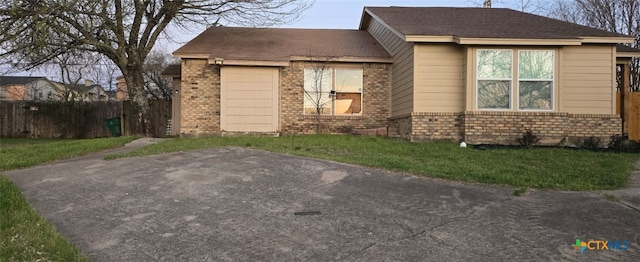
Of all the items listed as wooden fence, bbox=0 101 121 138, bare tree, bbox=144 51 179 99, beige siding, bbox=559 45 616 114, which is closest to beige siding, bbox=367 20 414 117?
beige siding, bbox=559 45 616 114

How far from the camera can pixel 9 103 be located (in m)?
19.3

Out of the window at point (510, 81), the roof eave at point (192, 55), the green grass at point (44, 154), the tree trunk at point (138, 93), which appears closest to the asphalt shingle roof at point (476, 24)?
the window at point (510, 81)

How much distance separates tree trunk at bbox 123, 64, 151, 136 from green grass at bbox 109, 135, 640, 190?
16.7ft

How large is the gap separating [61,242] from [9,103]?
19356mm

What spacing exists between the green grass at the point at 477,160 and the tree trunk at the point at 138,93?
5100 mm

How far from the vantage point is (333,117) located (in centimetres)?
1436

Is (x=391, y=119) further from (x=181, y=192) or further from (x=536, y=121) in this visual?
(x=181, y=192)

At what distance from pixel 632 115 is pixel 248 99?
40.2 ft

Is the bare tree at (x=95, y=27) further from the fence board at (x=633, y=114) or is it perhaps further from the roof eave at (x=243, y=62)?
the fence board at (x=633, y=114)

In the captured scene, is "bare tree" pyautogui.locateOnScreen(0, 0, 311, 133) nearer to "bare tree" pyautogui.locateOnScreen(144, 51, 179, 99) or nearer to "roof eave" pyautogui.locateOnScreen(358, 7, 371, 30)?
"roof eave" pyautogui.locateOnScreen(358, 7, 371, 30)

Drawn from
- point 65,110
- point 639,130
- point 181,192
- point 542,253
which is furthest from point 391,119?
point 65,110

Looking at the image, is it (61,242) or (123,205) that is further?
(123,205)

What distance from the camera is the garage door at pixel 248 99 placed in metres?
13.8

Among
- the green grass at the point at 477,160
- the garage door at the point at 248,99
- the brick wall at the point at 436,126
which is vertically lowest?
the green grass at the point at 477,160
